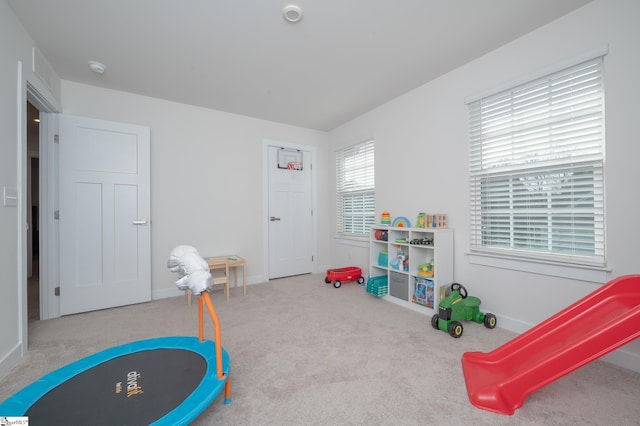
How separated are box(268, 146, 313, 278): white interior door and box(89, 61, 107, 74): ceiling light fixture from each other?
2.26m

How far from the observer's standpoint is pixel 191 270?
1.44 meters

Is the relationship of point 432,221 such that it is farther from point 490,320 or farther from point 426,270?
point 490,320

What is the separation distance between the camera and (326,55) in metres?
2.65

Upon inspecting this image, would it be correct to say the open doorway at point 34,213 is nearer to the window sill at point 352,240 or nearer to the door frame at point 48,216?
the door frame at point 48,216

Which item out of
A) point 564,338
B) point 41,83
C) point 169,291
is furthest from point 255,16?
point 169,291

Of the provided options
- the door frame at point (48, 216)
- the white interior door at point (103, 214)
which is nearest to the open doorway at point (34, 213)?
the door frame at point (48, 216)

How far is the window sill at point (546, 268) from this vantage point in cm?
201

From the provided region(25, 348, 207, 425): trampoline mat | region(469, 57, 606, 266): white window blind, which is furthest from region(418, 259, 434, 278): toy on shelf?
region(25, 348, 207, 425): trampoline mat

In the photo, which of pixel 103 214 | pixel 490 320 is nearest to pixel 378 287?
pixel 490 320

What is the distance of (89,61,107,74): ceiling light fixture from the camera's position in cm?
276

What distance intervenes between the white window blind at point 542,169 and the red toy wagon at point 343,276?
1.82m

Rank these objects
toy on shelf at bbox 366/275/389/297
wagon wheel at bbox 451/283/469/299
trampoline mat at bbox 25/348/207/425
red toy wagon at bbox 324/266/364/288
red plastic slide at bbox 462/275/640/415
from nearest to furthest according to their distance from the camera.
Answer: trampoline mat at bbox 25/348/207/425
red plastic slide at bbox 462/275/640/415
wagon wheel at bbox 451/283/469/299
toy on shelf at bbox 366/275/389/297
red toy wagon at bbox 324/266/364/288

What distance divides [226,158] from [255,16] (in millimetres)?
2299

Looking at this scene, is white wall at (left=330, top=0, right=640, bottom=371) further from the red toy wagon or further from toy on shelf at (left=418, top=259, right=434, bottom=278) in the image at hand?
the red toy wagon
